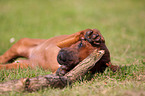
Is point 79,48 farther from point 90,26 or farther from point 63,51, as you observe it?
point 90,26

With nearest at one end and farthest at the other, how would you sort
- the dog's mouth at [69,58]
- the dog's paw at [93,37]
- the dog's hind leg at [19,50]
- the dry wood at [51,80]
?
the dry wood at [51,80] → the dog's mouth at [69,58] → the dog's paw at [93,37] → the dog's hind leg at [19,50]

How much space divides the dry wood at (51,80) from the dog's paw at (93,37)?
0.17m

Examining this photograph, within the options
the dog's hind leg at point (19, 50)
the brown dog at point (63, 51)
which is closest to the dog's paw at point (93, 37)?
the brown dog at point (63, 51)

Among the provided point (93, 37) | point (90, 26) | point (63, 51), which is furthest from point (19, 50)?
point (90, 26)

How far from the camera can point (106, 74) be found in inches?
116

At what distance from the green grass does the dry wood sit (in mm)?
66

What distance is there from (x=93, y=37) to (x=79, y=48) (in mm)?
241

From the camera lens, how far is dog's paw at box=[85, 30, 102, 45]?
2.63 meters

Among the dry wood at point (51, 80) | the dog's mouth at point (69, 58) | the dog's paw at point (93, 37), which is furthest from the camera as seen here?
the dog's paw at point (93, 37)

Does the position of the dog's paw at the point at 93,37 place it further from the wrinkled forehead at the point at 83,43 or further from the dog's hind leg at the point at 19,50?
the dog's hind leg at the point at 19,50

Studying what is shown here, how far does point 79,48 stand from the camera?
103 inches

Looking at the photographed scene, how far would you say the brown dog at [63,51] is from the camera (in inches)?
99.9

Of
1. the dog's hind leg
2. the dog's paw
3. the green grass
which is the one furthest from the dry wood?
the dog's hind leg

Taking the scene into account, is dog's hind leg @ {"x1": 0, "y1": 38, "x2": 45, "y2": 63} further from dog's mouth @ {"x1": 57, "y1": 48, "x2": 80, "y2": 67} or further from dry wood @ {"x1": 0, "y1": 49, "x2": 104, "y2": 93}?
dry wood @ {"x1": 0, "y1": 49, "x2": 104, "y2": 93}
